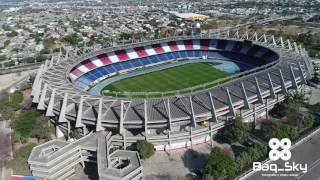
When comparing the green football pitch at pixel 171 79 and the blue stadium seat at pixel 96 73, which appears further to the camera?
the blue stadium seat at pixel 96 73

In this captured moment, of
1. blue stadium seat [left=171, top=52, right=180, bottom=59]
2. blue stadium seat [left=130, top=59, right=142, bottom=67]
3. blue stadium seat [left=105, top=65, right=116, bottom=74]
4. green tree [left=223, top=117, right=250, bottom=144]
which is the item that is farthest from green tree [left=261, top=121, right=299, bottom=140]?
blue stadium seat [left=171, top=52, right=180, bottom=59]

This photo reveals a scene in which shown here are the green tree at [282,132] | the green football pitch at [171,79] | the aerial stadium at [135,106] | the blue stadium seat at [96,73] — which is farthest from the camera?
the blue stadium seat at [96,73]

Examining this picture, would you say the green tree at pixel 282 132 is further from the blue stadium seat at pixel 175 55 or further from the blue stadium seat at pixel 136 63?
the blue stadium seat at pixel 175 55

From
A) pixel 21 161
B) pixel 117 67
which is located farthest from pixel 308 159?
pixel 117 67

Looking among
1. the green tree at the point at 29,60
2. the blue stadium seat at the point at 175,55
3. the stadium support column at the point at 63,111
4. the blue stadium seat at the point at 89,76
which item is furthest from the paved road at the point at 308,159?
the green tree at the point at 29,60

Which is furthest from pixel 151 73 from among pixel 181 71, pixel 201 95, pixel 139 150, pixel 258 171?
pixel 258 171

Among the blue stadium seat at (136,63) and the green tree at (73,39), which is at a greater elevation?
the blue stadium seat at (136,63)

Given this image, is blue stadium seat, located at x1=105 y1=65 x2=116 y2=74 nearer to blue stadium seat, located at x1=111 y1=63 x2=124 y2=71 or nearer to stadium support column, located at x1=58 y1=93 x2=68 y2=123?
blue stadium seat, located at x1=111 y1=63 x2=124 y2=71
